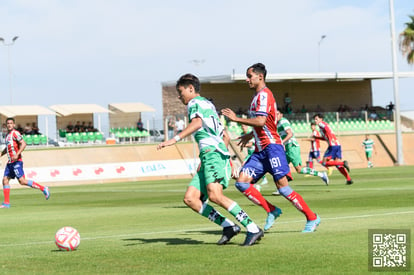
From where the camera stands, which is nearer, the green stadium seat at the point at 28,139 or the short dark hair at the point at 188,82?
the short dark hair at the point at 188,82

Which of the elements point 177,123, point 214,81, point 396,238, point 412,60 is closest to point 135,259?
point 396,238

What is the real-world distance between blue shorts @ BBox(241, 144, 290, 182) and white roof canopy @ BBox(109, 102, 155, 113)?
2185 inches

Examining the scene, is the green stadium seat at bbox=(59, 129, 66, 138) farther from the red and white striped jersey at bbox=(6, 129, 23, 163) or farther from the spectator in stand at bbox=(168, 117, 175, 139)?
the red and white striped jersey at bbox=(6, 129, 23, 163)

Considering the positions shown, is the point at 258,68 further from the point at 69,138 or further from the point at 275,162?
the point at 69,138

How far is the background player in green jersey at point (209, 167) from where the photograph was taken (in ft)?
33.9

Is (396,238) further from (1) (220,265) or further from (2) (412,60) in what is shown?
(2) (412,60)

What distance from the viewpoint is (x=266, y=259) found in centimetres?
907

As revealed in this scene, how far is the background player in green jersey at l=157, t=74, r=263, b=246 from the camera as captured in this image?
1034 centimetres

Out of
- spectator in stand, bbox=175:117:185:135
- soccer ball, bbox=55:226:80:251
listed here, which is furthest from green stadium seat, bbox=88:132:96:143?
soccer ball, bbox=55:226:80:251

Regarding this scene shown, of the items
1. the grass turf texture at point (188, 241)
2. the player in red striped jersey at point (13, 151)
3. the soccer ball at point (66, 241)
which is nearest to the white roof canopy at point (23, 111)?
the player in red striped jersey at point (13, 151)

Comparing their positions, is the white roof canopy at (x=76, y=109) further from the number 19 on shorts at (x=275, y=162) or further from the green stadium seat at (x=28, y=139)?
the number 19 on shorts at (x=275, y=162)

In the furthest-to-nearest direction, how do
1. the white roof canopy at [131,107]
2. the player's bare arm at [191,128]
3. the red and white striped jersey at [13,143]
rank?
the white roof canopy at [131,107]
the red and white striped jersey at [13,143]
the player's bare arm at [191,128]
